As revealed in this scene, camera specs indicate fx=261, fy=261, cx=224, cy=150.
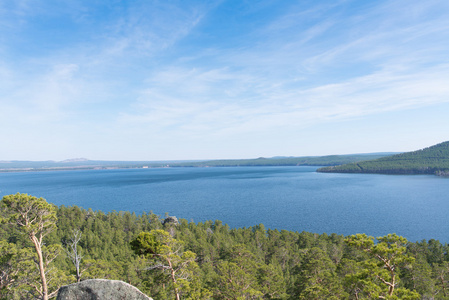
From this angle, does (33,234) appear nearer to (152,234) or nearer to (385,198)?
(152,234)

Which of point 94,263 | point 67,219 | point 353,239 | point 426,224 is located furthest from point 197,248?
point 426,224

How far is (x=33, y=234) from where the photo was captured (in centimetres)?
2005

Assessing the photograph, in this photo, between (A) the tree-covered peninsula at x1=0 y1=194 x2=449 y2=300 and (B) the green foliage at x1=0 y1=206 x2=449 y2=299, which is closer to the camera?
(A) the tree-covered peninsula at x1=0 y1=194 x2=449 y2=300

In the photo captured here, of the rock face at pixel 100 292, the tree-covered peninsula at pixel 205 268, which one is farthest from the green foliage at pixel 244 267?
the rock face at pixel 100 292

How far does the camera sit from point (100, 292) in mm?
12398

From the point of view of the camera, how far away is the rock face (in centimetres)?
1234

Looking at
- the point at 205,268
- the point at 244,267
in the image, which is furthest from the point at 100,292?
the point at 205,268

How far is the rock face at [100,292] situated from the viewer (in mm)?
12336

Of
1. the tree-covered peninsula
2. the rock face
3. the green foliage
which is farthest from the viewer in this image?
the green foliage

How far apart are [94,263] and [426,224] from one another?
10308cm

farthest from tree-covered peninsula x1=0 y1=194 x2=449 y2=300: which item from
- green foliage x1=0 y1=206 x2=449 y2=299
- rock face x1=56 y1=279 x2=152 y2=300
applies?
rock face x1=56 y1=279 x2=152 y2=300

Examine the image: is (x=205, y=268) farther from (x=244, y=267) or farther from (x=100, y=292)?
(x=100, y=292)

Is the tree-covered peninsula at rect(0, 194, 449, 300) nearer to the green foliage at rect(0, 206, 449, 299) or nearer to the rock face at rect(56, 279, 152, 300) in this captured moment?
the green foliage at rect(0, 206, 449, 299)

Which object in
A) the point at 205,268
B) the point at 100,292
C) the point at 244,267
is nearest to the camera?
the point at 100,292
